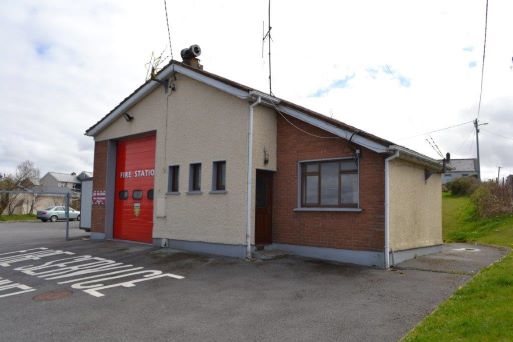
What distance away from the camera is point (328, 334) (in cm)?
573

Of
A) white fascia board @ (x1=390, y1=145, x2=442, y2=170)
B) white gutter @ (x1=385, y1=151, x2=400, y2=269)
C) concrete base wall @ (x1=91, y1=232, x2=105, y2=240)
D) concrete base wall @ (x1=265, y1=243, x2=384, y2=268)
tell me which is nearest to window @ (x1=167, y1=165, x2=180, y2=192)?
concrete base wall @ (x1=265, y1=243, x2=384, y2=268)

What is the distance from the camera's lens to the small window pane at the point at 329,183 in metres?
11.6

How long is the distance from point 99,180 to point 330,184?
34.1 ft

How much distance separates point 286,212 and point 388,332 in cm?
673

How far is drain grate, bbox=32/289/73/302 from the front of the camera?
8.05 m

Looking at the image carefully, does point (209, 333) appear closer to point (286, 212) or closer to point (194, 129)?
point (286, 212)

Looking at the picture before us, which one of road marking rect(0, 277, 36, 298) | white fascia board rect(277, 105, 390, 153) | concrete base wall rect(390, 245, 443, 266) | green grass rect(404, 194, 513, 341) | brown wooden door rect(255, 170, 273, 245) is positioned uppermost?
white fascia board rect(277, 105, 390, 153)

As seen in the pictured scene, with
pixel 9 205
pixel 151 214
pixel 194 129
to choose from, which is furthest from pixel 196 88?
pixel 9 205

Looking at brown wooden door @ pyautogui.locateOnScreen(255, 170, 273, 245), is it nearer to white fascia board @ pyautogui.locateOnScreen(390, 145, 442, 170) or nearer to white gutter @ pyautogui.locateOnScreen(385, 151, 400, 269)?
white gutter @ pyautogui.locateOnScreen(385, 151, 400, 269)

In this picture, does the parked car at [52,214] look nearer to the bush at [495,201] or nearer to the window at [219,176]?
the window at [219,176]

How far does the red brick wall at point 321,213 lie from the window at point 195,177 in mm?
2599

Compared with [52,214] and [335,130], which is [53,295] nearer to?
[335,130]

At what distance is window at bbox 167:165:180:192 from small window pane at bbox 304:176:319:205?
4.73 metres

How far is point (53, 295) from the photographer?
27.3ft
